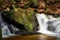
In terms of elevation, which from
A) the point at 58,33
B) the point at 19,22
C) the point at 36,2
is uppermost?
the point at 36,2

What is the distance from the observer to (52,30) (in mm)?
6930

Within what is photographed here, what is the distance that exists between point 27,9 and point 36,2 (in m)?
0.56

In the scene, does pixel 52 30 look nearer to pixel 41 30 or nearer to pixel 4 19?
pixel 41 30

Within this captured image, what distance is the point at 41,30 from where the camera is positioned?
22.9 ft

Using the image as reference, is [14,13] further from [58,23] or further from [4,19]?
[58,23]

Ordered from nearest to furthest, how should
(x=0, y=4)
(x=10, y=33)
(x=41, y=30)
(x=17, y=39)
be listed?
1. (x=17, y=39)
2. (x=10, y=33)
3. (x=41, y=30)
4. (x=0, y=4)

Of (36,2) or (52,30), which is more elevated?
(36,2)

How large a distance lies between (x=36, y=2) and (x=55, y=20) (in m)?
1.44

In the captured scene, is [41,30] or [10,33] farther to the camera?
[41,30]

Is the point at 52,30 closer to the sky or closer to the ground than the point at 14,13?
closer to the ground

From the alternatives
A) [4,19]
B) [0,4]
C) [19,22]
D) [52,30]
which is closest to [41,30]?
[52,30]

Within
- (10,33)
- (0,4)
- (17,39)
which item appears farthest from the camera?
(0,4)

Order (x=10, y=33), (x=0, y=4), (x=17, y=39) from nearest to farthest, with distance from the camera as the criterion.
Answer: (x=17, y=39) → (x=10, y=33) → (x=0, y=4)

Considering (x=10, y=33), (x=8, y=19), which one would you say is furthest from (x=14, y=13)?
(x=10, y=33)
